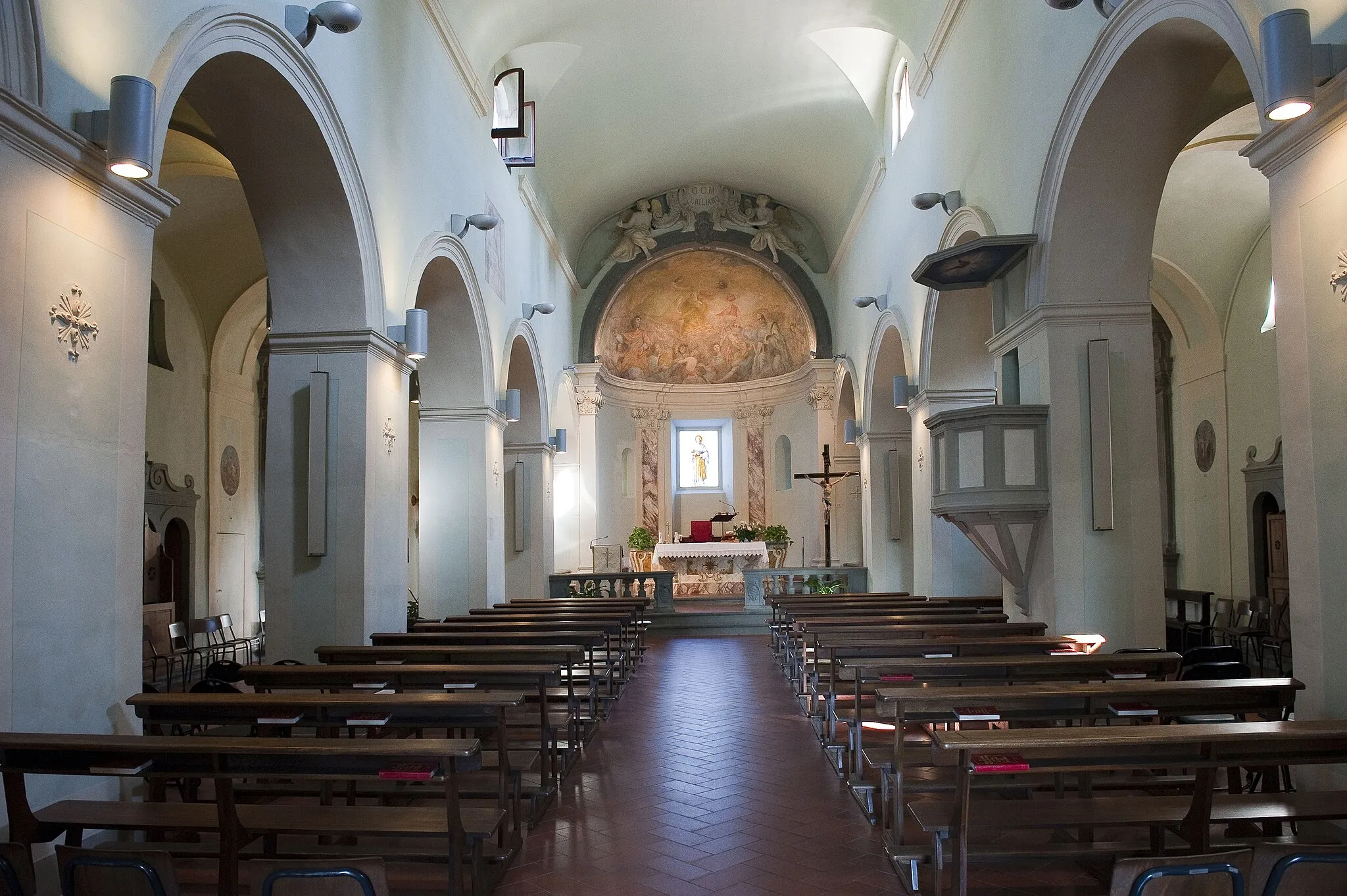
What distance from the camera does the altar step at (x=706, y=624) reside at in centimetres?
1569

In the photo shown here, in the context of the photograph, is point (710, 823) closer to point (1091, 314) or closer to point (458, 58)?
point (1091, 314)

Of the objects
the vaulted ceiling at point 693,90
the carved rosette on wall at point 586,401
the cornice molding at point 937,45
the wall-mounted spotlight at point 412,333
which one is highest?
the vaulted ceiling at point 693,90

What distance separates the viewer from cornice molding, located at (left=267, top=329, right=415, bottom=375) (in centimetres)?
796

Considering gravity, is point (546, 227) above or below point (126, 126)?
above

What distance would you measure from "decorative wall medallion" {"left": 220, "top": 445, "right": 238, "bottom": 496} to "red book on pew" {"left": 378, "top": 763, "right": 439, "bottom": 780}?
1266cm

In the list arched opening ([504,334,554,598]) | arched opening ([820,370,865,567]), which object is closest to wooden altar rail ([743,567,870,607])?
arched opening ([820,370,865,567])

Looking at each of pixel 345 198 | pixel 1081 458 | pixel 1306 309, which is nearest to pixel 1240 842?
pixel 1306 309

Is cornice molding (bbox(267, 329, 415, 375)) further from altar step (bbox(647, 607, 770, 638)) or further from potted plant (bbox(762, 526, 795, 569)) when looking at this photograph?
potted plant (bbox(762, 526, 795, 569))

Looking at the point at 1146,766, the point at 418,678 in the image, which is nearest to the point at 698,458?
the point at 418,678

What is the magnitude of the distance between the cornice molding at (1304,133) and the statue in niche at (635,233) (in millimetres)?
15237

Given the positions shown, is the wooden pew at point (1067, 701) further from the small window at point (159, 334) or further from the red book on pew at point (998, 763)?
the small window at point (159, 334)

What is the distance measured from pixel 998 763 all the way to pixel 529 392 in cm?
1291

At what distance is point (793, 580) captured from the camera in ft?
55.6

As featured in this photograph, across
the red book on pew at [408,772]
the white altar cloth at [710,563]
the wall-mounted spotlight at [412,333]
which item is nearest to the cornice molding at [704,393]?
the white altar cloth at [710,563]
